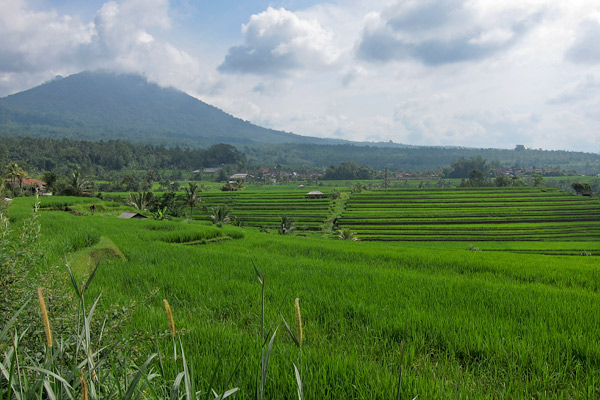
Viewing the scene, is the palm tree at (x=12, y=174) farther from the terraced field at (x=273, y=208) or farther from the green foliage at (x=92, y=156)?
the terraced field at (x=273, y=208)

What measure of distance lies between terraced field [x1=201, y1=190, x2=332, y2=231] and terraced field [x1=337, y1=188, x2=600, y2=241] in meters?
4.76

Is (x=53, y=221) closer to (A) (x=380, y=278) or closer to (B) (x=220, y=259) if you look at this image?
(B) (x=220, y=259)

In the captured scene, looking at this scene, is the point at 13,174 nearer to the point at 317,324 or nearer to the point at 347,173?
the point at 317,324

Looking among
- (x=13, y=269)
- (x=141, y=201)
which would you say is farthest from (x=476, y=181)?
(x=13, y=269)

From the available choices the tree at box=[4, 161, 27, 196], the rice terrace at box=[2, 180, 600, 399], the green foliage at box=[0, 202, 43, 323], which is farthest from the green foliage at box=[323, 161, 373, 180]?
the green foliage at box=[0, 202, 43, 323]

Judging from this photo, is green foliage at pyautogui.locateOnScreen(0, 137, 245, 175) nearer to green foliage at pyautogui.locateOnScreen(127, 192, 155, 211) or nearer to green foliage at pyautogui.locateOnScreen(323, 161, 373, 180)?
green foliage at pyautogui.locateOnScreen(127, 192, 155, 211)

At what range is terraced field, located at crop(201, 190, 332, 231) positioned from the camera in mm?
53588

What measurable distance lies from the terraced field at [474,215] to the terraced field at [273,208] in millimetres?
4762

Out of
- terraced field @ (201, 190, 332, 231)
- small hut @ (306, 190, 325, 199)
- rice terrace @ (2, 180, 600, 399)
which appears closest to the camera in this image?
rice terrace @ (2, 180, 600, 399)

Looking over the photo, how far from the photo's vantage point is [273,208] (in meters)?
63.3

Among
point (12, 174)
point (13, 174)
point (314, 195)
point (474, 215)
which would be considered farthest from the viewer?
point (314, 195)

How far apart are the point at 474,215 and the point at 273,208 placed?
3399cm

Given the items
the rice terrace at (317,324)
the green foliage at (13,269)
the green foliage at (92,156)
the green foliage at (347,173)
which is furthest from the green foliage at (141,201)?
the green foliage at (347,173)

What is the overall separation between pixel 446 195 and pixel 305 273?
7256 centimetres
